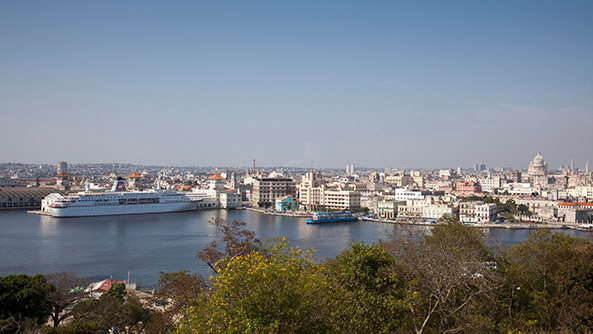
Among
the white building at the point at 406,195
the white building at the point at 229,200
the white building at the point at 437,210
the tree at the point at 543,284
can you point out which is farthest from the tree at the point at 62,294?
the white building at the point at 406,195

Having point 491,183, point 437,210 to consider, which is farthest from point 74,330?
point 491,183

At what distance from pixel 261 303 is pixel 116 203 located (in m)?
21.9

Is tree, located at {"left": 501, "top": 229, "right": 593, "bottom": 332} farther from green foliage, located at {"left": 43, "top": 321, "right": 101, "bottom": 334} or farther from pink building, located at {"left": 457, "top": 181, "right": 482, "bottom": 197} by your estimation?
pink building, located at {"left": 457, "top": 181, "right": 482, "bottom": 197}

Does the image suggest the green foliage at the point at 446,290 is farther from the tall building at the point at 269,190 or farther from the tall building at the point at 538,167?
the tall building at the point at 538,167

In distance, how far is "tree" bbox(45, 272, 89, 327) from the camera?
19.9 feet

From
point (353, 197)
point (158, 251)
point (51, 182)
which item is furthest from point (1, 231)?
point (51, 182)

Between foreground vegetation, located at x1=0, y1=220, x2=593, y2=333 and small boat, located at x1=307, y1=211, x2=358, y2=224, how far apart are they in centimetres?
1471

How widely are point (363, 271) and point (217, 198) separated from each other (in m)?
25.0

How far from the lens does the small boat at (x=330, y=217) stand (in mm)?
21328

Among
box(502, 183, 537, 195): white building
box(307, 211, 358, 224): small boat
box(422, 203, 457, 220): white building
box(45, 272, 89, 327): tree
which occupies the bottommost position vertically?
box(307, 211, 358, 224): small boat

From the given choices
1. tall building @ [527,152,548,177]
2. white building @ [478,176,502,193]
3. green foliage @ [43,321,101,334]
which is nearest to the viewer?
green foliage @ [43,321,101,334]

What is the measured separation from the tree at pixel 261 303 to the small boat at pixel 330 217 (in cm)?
1745

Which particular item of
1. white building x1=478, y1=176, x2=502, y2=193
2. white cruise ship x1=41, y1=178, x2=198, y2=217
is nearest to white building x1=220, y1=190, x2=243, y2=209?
white cruise ship x1=41, y1=178, x2=198, y2=217

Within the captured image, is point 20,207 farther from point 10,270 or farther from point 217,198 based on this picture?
point 10,270
